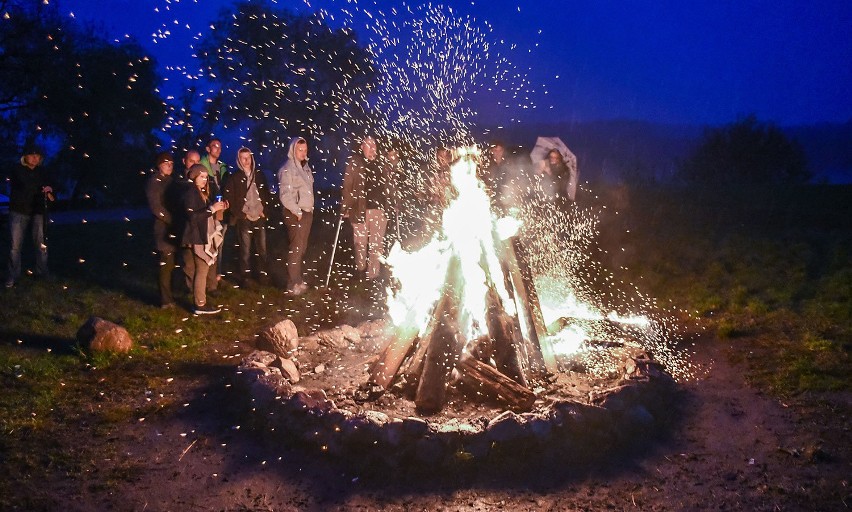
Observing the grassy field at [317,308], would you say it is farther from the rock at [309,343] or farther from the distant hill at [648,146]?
the distant hill at [648,146]

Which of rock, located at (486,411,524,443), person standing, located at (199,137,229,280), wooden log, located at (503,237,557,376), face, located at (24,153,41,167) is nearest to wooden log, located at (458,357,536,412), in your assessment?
wooden log, located at (503,237,557,376)

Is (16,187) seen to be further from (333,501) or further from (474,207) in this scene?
(333,501)

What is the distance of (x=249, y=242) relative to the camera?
1012 centimetres

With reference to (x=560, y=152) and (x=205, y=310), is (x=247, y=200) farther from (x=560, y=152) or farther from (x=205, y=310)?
(x=560, y=152)

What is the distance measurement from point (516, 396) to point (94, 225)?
15.1 meters

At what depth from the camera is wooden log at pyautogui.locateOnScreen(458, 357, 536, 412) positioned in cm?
527

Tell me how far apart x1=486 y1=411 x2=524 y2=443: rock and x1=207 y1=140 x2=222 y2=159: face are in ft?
22.0

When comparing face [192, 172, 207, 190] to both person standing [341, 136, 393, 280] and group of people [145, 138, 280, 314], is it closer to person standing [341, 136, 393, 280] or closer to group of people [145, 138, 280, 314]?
group of people [145, 138, 280, 314]

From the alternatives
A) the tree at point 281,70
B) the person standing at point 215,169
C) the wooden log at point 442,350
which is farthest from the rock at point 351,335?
the tree at point 281,70

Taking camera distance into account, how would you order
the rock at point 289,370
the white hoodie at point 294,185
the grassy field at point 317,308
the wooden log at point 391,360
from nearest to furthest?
the grassy field at point 317,308
the wooden log at point 391,360
the rock at point 289,370
the white hoodie at point 294,185

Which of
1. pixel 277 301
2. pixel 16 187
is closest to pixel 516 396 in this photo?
pixel 277 301

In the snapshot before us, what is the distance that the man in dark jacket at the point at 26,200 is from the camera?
9.17 m

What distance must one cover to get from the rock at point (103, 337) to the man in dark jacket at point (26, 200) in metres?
3.38

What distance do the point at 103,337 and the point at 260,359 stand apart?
1869 mm
